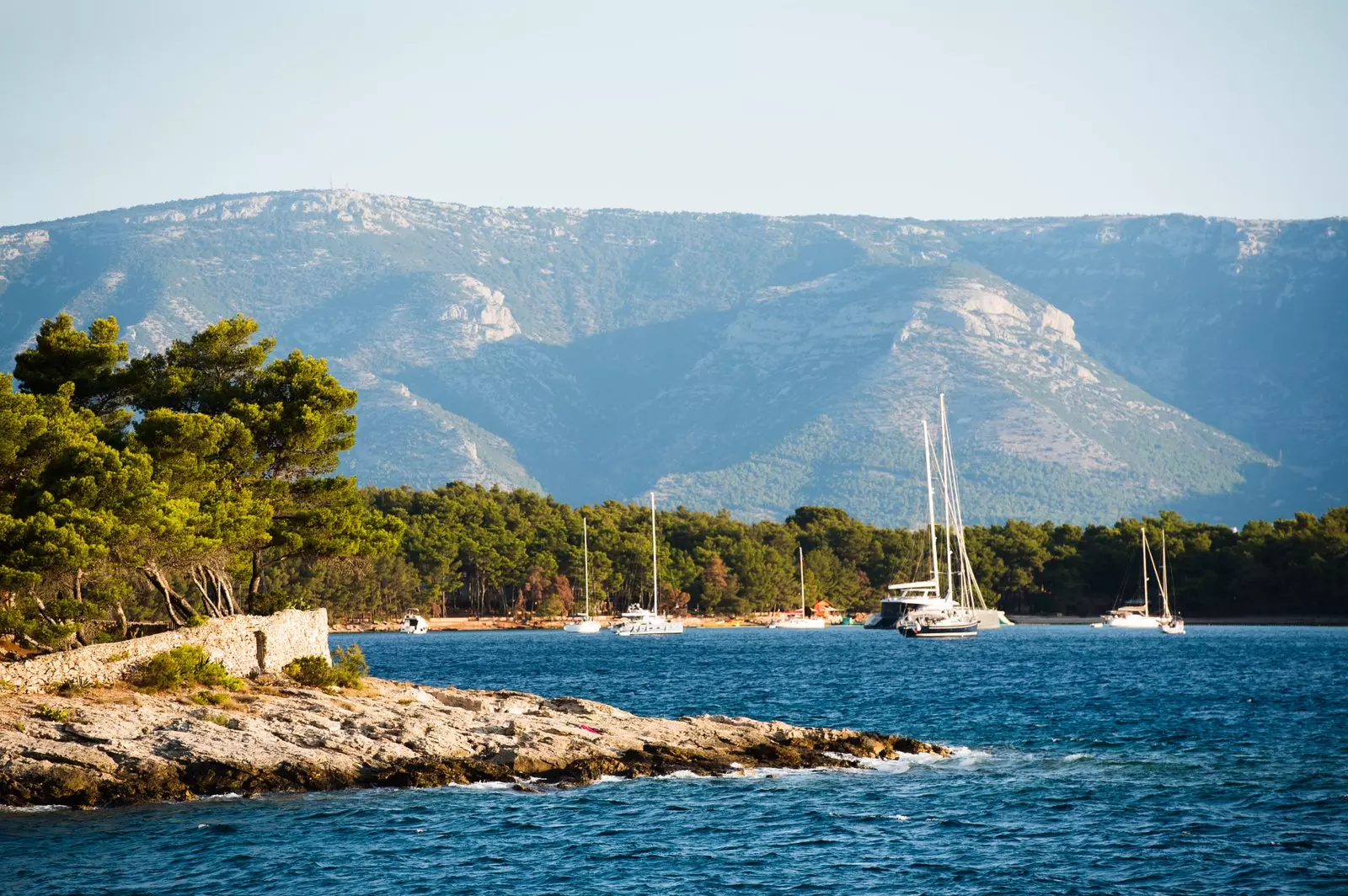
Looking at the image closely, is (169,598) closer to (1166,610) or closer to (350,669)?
(350,669)

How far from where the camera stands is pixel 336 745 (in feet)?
117

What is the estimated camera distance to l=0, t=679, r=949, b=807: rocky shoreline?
31969 millimetres

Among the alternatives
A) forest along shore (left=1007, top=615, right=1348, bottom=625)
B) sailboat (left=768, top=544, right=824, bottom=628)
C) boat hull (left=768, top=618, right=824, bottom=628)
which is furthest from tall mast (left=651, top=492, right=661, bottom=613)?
forest along shore (left=1007, top=615, right=1348, bottom=625)

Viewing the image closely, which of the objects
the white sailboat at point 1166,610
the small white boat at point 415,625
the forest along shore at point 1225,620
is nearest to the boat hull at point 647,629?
the small white boat at point 415,625

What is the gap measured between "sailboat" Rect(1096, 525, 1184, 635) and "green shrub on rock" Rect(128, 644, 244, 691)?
102m

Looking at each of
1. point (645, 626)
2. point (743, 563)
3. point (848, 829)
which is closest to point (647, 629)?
point (645, 626)

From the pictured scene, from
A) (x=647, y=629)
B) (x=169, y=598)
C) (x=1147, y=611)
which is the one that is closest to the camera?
(x=169, y=598)

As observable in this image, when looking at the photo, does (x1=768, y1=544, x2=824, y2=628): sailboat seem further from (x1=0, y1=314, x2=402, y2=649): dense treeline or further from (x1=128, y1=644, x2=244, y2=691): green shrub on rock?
(x1=128, y1=644, x2=244, y2=691): green shrub on rock

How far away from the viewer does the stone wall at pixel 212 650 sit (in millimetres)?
36719

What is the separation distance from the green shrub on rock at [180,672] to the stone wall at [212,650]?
0.38m

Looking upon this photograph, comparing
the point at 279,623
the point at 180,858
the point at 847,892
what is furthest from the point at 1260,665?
the point at 180,858

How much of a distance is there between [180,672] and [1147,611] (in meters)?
114

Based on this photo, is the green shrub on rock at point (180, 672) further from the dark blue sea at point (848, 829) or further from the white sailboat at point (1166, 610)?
the white sailboat at point (1166, 610)

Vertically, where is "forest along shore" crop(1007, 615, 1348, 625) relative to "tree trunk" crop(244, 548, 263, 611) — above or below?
below
